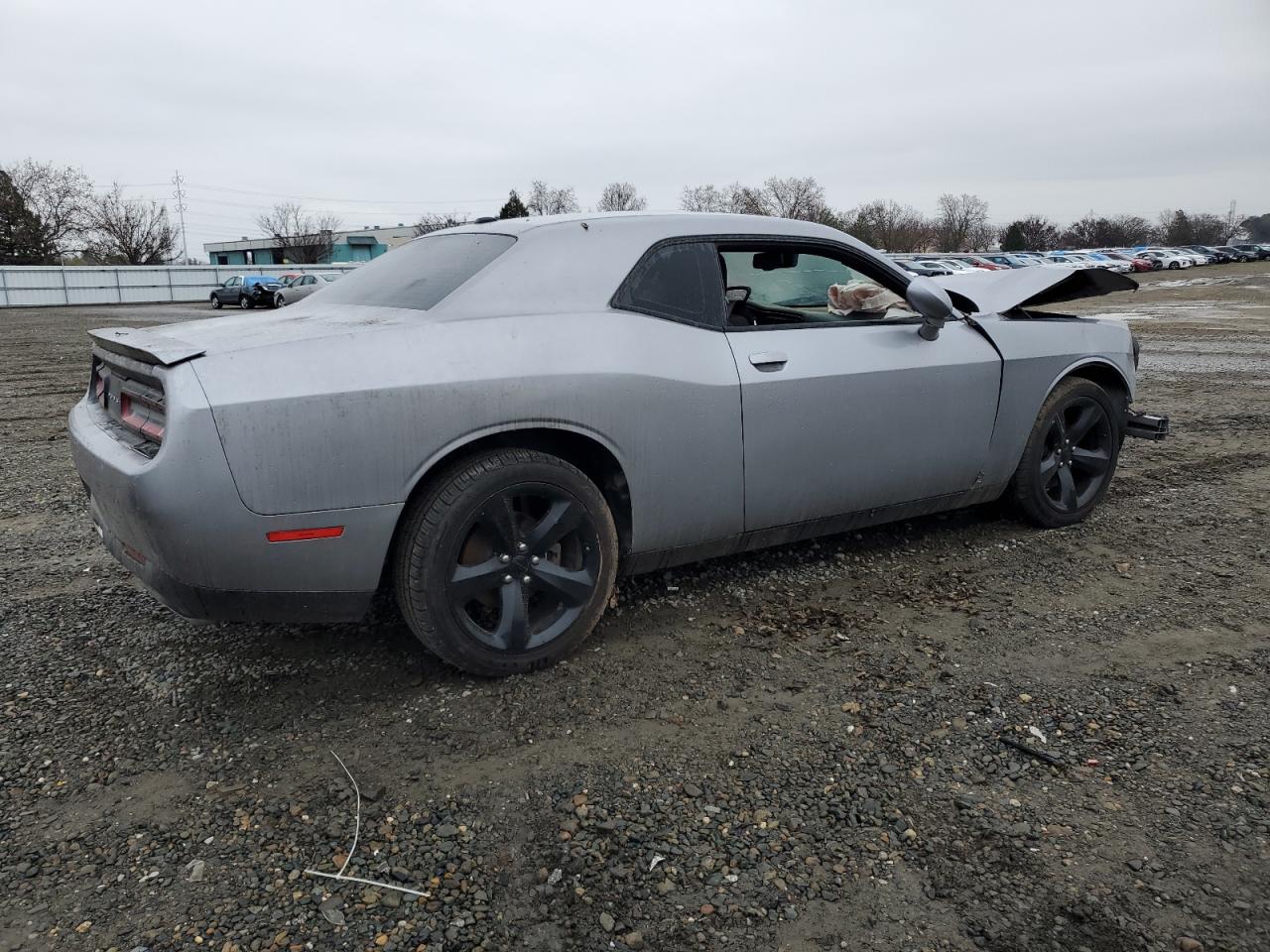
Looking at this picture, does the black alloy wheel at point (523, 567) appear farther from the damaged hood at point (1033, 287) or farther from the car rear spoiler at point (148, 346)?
the damaged hood at point (1033, 287)

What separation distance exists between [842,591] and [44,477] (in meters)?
5.22

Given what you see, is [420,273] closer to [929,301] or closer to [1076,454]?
[929,301]

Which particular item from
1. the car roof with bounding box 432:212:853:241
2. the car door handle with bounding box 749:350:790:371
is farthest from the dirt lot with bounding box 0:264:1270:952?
the car roof with bounding box 432:212:853:241

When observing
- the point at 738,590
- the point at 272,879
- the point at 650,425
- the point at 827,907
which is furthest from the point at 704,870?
Answer: the point at 738,590

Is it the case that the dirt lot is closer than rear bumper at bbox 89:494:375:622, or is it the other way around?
the dirt lot

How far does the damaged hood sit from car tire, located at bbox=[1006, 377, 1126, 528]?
0.43 meters

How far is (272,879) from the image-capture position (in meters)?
2.10

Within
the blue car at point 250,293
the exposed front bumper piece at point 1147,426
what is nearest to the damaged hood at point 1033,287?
the exposed front bumper piece at point 1147,426

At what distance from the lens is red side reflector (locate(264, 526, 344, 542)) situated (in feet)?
8.50

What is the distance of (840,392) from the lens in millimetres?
3510

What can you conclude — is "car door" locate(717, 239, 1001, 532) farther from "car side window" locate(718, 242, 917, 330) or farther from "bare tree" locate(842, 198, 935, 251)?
"bare tree" locate(842, 198, 935, 251)

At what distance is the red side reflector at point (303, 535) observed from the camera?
2.59 meters

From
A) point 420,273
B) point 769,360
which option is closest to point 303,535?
point 420,273

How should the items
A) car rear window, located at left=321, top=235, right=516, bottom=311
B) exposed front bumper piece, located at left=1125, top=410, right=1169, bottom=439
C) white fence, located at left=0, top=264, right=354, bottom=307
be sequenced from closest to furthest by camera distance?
car rear window, located at left=321, top=235, right=516, bottom=311, exposed front bumper piece, located at left=1125, top=410, right=1169, bottom=439, white fence, located at left=0, top=264, right=354, bottom=307
